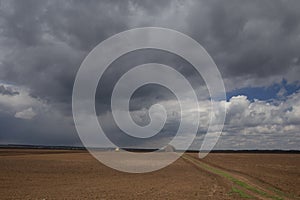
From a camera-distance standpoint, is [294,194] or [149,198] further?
[294,194]

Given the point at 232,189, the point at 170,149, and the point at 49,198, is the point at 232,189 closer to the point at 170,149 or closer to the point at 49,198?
the point at 49,198

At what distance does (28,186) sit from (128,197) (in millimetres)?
9751

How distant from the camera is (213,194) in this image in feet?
77.6

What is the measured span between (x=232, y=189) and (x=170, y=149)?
166463 mm

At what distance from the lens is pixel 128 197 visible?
2194 cm

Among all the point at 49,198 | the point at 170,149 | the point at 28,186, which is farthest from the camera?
the point at 170,149

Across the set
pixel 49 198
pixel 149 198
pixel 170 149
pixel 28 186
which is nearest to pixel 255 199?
pixel 149 198

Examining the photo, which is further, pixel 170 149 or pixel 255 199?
pixel 170 149

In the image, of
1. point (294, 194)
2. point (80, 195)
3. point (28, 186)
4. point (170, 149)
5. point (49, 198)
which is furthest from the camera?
point (170, 149)

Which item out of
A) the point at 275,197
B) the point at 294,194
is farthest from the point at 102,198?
the point at 294,194

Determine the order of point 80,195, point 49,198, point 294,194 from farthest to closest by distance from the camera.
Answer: point 294,194
point 80,195
point 49,198

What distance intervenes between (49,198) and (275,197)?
14.8m

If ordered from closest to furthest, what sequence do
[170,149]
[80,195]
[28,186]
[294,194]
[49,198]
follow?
1. [49,198]
2. [80,195]
3. [294,194]
4. [28,186]
5. [170,149]

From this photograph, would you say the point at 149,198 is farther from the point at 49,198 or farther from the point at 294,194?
the point at 294,194
